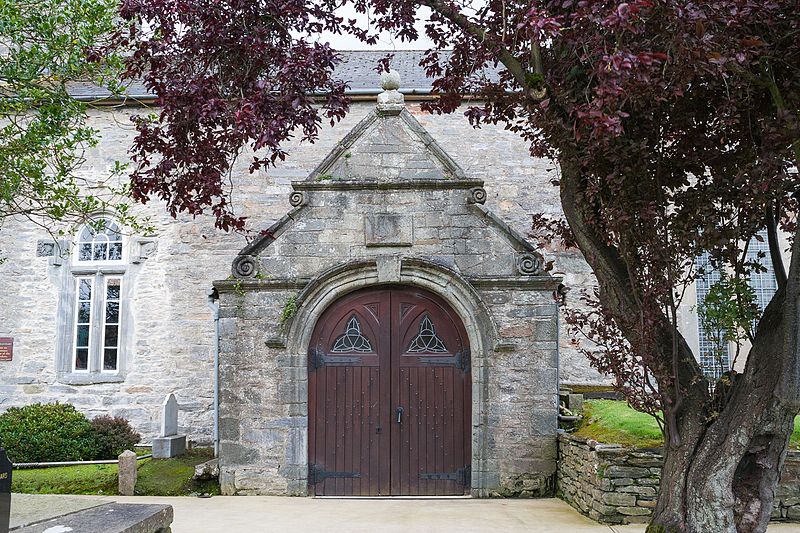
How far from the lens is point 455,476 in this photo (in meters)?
9.24

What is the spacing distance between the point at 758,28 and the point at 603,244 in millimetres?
1692

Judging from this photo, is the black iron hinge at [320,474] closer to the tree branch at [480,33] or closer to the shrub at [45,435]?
the shrub at [45,435]

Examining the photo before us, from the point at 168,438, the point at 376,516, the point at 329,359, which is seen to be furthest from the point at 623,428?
the point at 168,438

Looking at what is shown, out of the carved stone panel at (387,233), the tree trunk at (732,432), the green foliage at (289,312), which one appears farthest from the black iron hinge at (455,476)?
the tree trunk at (732,432)

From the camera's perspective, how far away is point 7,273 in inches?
527

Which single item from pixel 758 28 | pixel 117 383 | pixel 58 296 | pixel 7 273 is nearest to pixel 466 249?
pixel 758 28

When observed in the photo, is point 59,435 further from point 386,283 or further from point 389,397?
point 386,283

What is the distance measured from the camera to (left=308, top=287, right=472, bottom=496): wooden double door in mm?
9234

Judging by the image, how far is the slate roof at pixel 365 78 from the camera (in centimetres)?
1374

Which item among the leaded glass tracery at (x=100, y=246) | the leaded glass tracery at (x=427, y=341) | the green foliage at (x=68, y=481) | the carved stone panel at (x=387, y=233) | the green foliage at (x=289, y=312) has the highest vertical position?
the leaded glass tracery at (x=100, y=246)

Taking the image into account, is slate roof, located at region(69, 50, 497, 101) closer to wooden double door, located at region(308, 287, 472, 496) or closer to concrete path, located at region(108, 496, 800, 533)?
wooden double door, located at region(308, 287, 472, 496)

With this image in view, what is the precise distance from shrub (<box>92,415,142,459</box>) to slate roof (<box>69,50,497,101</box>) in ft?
17.7

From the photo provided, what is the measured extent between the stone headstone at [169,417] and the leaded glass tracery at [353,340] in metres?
3.18

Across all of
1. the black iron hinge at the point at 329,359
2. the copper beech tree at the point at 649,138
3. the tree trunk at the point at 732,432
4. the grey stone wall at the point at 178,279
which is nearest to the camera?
the copper beech tree at the point at 649,138
